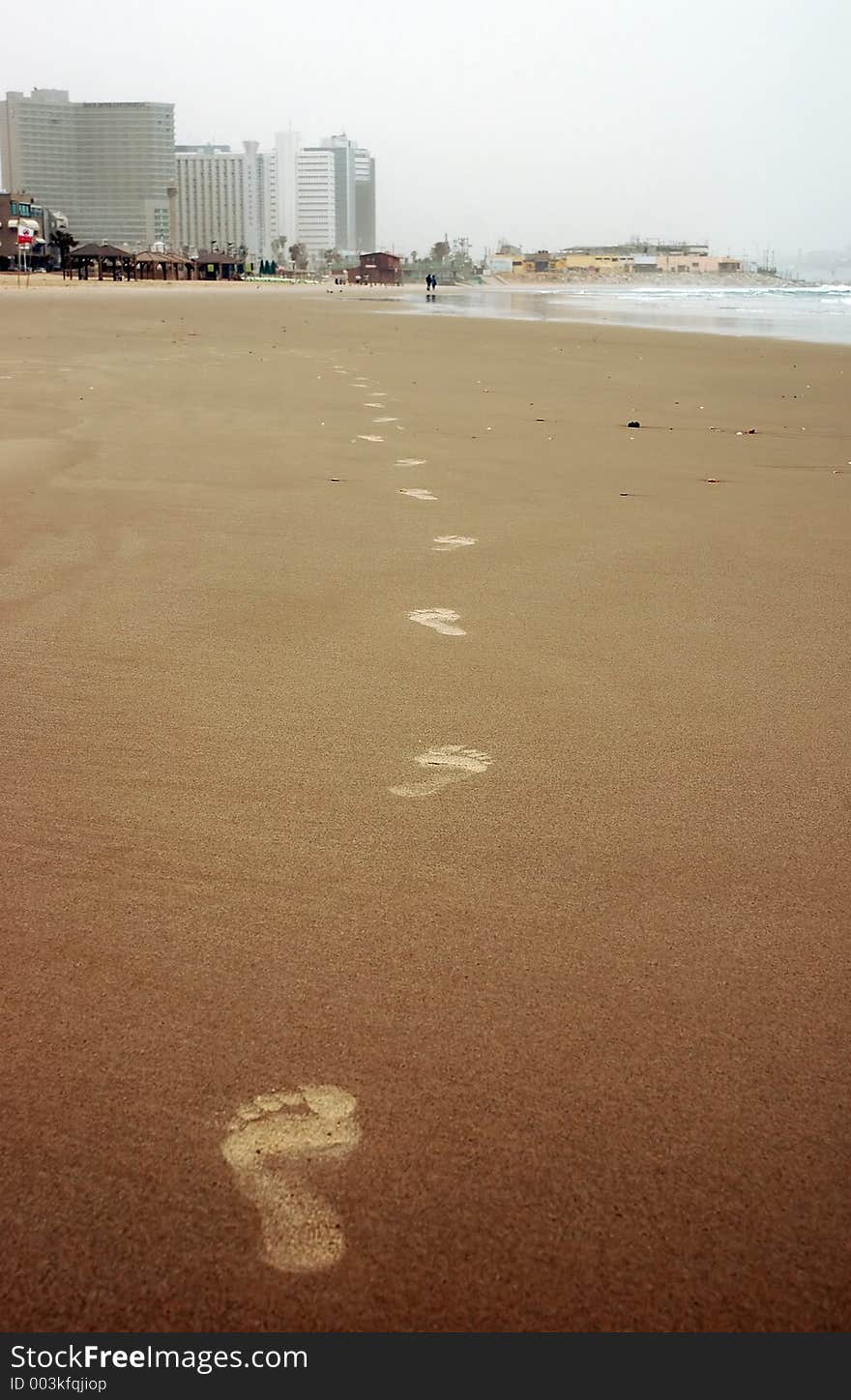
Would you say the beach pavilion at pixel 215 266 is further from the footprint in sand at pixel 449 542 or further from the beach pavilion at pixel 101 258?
the footprint in sand at pixel 449 542

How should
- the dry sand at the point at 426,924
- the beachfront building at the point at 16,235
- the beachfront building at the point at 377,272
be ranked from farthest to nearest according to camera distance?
the beachfront building at the point at 377,272 → the beachfront building at the point at 16,235 → the dry sand at the point at 426,924

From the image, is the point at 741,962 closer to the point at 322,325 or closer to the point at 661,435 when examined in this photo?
the point at 661,435

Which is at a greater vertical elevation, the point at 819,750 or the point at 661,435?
the point at 661,435

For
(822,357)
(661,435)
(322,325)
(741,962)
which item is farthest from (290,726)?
(322,325)

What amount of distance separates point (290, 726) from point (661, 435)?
474 cm

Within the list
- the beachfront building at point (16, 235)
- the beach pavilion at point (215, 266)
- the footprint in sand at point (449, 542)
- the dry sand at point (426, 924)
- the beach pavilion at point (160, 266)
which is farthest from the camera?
the beach pavilion at point (215, 266)

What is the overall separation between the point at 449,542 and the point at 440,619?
862 millimetres

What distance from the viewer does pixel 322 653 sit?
8.41 ft

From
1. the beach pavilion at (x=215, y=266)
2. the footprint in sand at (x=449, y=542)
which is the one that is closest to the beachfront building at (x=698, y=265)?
the beach pavilion at (x=215, y=266)

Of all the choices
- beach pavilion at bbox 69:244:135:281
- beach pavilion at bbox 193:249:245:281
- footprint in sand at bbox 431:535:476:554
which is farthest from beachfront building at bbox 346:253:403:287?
footprint in sand at bbox 431:535:476:554

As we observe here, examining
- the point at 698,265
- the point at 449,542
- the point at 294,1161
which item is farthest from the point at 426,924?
the point at 698,265

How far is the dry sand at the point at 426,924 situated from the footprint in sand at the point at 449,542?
6 centimetres

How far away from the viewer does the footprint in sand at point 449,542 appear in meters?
3.57

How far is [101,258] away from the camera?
67.9 m
